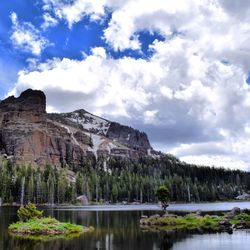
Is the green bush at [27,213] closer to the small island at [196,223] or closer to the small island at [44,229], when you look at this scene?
the small island at [44,229]

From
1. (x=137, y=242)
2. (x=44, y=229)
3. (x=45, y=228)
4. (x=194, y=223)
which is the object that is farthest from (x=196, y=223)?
(x=137, y=242)

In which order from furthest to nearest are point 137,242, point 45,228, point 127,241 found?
point 45,228
point 127,241
point 137,242

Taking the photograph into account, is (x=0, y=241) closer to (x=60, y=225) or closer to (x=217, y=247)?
(x=60, y=225)

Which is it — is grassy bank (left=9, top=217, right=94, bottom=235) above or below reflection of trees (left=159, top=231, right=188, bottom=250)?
above

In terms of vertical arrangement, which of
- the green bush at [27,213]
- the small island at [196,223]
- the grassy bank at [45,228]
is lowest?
the small island at [196,223]

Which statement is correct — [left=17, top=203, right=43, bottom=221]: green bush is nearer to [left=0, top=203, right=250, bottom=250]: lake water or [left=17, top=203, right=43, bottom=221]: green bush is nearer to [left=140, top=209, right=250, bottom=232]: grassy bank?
[left=0, top=203, right=250, bottom=250]: lake water

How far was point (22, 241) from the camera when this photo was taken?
56.4 metres

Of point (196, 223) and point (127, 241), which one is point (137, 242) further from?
point (196, 223)

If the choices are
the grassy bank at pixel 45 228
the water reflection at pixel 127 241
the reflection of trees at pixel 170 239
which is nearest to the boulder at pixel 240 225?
the water reflection at pixel 127 241

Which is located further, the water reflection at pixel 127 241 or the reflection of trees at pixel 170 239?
the reflection of trees at pixel 170 239

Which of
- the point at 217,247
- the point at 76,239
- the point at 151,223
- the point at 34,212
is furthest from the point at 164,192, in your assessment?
the point at 217,247

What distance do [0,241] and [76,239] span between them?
10.2m

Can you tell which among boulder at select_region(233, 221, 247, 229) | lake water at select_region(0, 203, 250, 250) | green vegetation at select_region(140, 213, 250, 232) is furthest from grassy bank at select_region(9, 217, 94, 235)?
boulder at select_region(233, 221, 247, 229)

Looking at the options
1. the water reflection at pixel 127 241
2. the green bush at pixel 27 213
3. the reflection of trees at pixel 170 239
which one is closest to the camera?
the water reflection at pixel 127 241
